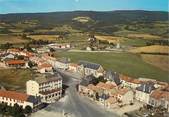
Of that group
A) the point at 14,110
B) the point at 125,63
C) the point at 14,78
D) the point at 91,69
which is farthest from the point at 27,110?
the point at 125,63

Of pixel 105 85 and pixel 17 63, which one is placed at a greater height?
pixel 17 63

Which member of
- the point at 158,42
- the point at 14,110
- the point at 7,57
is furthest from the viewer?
the point at 158,42

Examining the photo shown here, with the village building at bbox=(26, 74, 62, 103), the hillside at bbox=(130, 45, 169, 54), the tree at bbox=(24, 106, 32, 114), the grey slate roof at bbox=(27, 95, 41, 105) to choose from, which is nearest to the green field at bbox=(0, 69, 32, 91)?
the village building at bbox=(26, 74, 62, 103)

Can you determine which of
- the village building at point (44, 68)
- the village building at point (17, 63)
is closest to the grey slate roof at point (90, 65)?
the village building at point (44, 68)

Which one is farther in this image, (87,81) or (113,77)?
(113,77)

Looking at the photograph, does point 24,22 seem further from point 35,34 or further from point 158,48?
point 158,48

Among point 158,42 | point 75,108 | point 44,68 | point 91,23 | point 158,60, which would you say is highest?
point 91,23

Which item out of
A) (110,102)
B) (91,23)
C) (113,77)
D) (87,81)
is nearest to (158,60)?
(113,77)

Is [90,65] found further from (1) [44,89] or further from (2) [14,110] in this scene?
(2) [14,110]

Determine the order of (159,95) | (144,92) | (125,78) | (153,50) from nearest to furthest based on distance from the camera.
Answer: (159,95)
(144,92)
(125,78)
(153,50)
